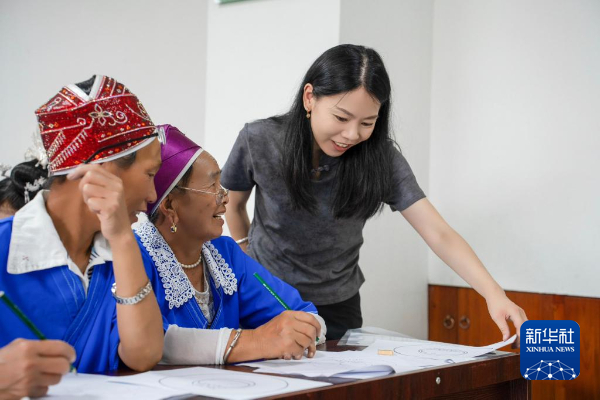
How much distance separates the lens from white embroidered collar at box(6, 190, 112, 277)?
1.05 m

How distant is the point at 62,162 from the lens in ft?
3.62

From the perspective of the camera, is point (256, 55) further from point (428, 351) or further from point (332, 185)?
point (428, 351)

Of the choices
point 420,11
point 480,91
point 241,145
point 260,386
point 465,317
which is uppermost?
point 420,11

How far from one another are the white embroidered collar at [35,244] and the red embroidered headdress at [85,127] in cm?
8

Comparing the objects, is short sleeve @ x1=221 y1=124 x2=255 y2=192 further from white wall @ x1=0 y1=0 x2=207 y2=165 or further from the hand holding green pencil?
white wall @ x1=0 y1=0 x2=207 y2=165

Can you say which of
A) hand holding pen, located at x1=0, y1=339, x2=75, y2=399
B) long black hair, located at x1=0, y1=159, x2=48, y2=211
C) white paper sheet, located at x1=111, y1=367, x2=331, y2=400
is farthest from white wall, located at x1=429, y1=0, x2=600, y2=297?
hand holding pen, located at x1=0, y1=339, x2=75, y2=399

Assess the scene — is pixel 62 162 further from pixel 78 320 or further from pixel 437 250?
pixel 437 250

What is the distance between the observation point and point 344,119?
1.64 metres

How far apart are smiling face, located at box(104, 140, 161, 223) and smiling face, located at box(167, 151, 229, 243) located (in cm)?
27

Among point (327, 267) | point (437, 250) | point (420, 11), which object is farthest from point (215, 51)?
point (437, 250)

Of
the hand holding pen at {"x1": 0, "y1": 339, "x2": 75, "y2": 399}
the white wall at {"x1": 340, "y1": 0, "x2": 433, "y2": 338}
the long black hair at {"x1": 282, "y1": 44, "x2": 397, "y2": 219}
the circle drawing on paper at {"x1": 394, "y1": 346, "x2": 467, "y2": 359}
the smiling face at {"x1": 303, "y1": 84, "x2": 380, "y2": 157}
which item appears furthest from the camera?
the white wall at {"x1": 340, "y1": 0, "x2": 433, "y2": 338}

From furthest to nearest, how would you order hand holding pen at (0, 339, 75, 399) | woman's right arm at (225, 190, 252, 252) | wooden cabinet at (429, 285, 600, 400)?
wooden cabinet at (429, 285, 600, 400) < woman's right arm at (225, 190, 252, 252) < hand holding pen at (0, 339, 75, 399)

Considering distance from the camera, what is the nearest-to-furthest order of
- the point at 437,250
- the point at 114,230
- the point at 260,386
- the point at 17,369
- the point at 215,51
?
the point at 17,369
the point at 260,386
the point at 114,230
the point at 437,250
the point at 215,51

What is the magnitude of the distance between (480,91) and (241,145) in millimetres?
1429
